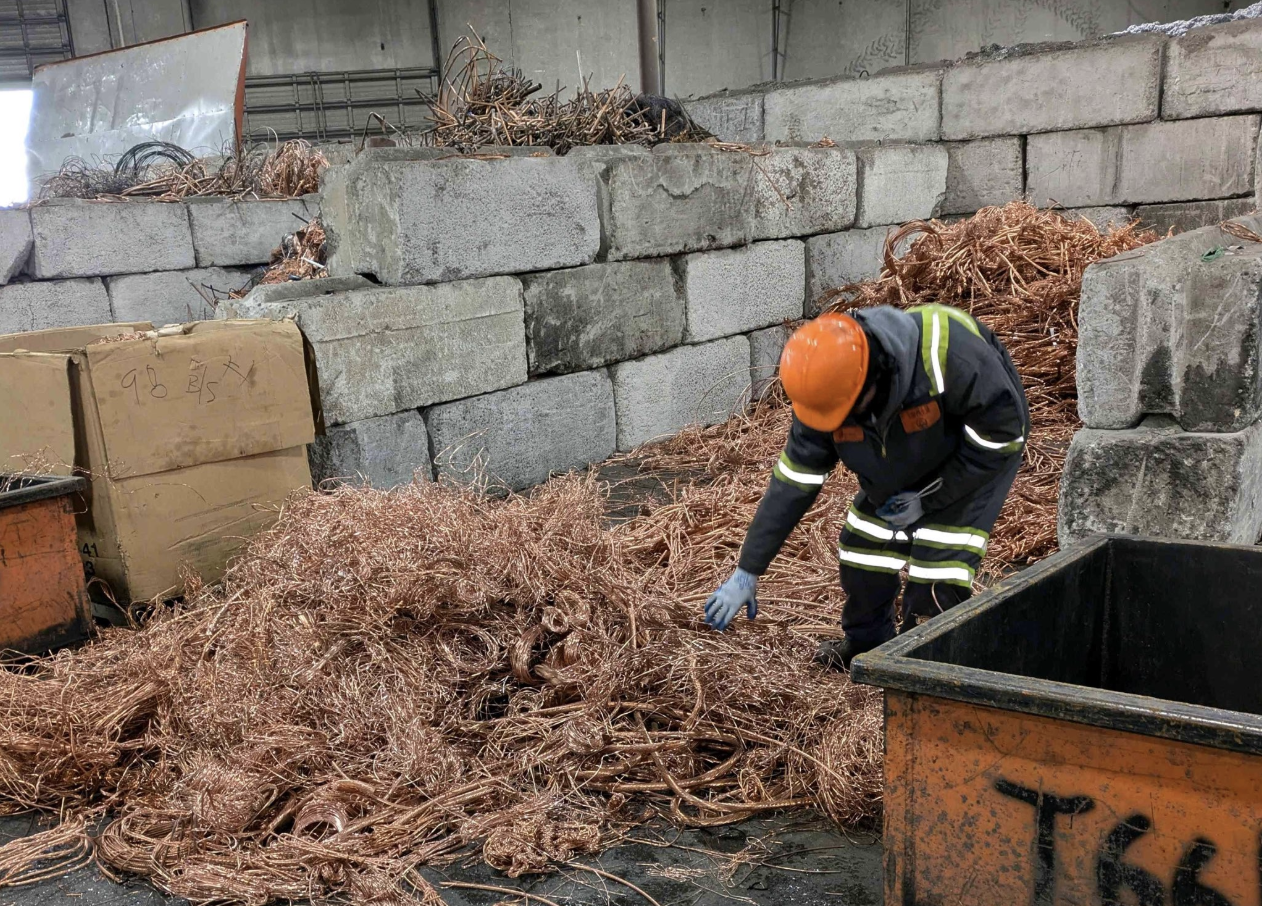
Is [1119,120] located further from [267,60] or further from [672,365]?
[267,60]

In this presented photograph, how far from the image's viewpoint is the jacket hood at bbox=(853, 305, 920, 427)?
2934 mm

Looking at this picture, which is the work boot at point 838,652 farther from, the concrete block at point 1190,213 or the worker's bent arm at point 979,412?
the concrete block at point 1190,213

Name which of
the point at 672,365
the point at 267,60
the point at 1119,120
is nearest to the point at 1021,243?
the point at 1119,120

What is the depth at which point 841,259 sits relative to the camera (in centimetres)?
809

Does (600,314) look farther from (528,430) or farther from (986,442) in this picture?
(986,442)

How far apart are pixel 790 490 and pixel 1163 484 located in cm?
177

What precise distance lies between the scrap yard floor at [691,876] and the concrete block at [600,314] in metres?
3.55

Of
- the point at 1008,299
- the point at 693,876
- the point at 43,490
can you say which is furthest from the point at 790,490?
the point at 1008,299

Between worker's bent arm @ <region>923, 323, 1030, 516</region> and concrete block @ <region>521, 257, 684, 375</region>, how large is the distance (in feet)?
10.6

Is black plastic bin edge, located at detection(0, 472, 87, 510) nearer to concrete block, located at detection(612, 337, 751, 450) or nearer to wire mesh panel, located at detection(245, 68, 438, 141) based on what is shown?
concrete block, located at detection(612, 337, 751, 450)

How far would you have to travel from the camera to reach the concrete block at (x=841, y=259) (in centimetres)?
793

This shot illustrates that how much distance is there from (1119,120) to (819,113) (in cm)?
256

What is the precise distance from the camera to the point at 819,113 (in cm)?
957

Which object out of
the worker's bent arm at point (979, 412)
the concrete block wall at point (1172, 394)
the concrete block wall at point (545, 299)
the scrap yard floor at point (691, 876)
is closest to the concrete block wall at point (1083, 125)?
the concrete block wall at point (545, 299)
